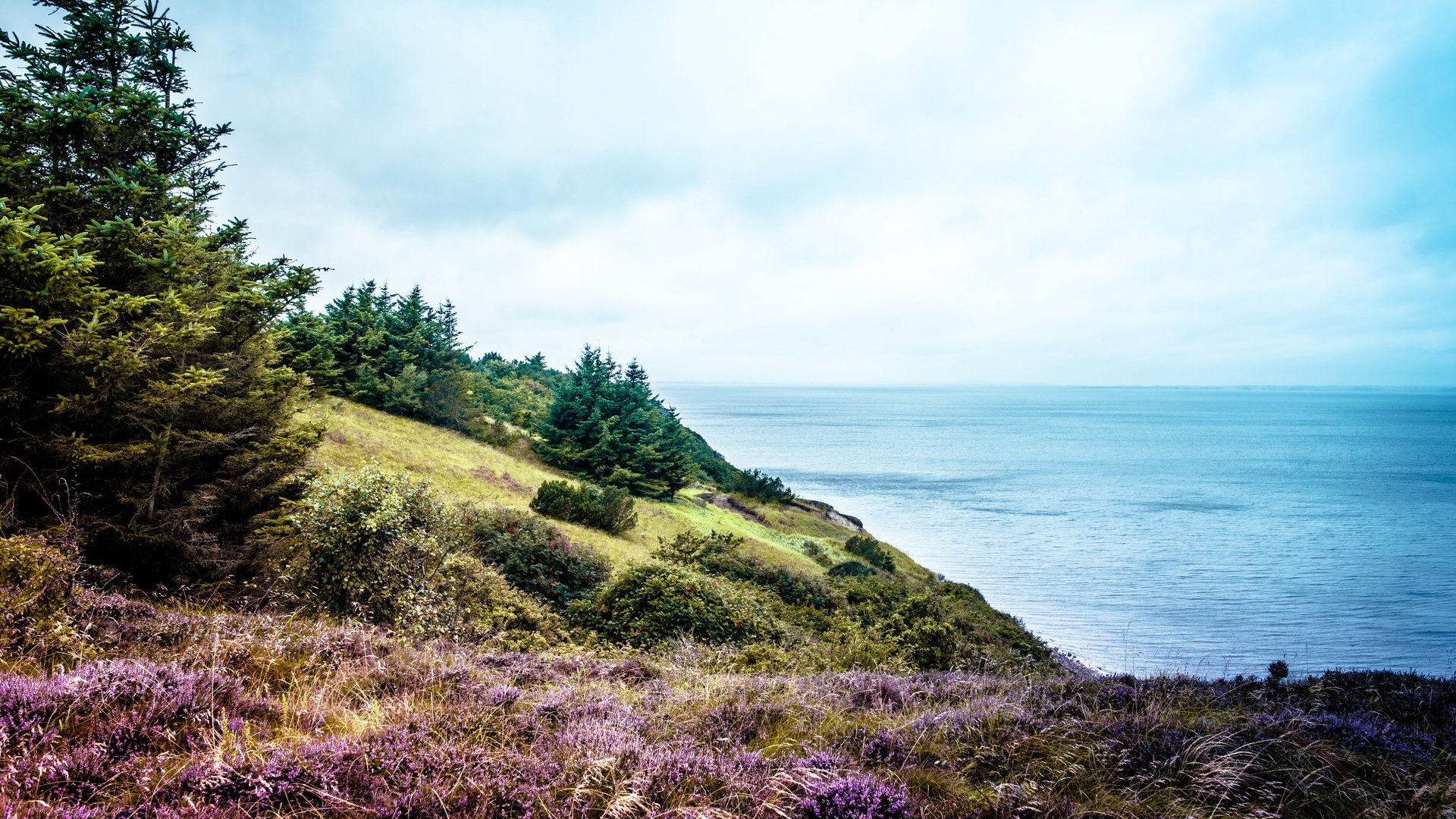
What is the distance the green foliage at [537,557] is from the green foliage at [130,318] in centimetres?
413

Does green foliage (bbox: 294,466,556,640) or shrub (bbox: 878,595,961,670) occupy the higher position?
green foliage (bbox: 294,466,556,640)

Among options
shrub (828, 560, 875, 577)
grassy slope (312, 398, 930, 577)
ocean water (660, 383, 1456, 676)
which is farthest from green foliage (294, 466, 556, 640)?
shrub (828, 560, 875, 577)

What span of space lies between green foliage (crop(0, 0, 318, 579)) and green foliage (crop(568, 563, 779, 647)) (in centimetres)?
534

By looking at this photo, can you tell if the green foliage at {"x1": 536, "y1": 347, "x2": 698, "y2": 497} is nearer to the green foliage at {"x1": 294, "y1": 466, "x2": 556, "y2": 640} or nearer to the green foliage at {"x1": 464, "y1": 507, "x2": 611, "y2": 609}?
the green foliage at {"x1": 464, "y1": 507, "x2": 611, "y2": 609}

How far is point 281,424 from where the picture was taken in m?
9.59

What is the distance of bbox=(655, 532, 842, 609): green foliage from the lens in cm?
1523

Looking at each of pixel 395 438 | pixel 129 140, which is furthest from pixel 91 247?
pixel 395 438

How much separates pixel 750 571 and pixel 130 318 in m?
12.9

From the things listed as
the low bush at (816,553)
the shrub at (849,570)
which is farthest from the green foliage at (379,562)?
the low bush at (816,553)

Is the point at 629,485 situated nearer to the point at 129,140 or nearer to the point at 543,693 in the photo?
the point at 129,140

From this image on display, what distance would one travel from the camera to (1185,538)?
2931 cm

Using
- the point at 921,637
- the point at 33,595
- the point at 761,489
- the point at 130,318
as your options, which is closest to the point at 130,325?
the point at 130,318

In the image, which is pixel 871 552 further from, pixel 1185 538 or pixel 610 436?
pixel 1185 538

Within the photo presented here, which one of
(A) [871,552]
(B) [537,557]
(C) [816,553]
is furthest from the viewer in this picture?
(C) [816,553]
